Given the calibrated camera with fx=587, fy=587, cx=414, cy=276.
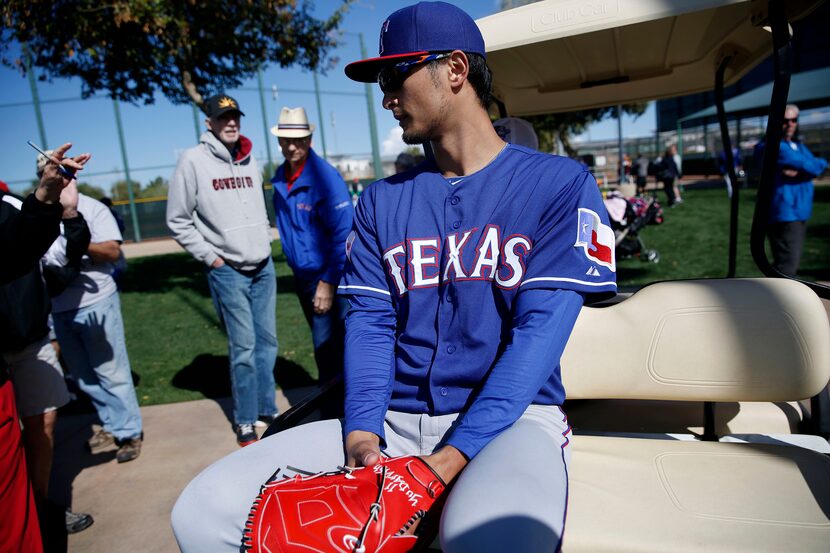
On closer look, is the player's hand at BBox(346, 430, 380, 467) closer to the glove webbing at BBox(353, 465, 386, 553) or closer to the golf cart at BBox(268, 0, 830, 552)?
the glove webbing at BBox(353, 465, 386, 553)

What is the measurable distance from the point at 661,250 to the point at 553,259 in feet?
29.6

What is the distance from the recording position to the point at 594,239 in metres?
1.65

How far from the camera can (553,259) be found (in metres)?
1.64

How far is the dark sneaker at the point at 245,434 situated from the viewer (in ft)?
11.9

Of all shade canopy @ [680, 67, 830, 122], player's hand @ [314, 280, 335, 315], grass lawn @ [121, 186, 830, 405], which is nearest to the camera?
player's hand @ [314, 280, 335, 315]

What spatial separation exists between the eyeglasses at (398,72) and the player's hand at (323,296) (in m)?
1.82

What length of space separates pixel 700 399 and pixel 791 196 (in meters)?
4.30

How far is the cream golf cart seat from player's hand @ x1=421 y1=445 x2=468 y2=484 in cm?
33

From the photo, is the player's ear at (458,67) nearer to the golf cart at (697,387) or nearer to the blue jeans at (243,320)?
the golf cart at (697,387)

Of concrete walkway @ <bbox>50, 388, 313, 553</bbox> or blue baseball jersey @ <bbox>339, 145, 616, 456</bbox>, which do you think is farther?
concrete walkway @ <bbox>50, 388, 313, 553</bbox>

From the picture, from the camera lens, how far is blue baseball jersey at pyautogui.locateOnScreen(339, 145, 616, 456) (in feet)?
5.37

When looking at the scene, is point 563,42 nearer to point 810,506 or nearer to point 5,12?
point 810,506

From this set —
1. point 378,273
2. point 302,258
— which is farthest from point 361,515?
point 302,258

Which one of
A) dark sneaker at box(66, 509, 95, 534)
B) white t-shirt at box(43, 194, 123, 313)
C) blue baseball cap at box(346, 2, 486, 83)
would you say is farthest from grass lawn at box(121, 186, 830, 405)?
dark sneaker at box(66, 509, 95, 534)
